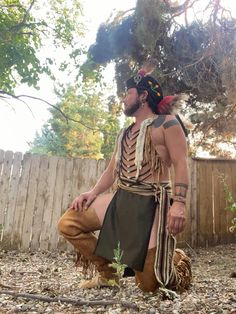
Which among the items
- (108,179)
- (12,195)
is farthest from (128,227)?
(12,195)

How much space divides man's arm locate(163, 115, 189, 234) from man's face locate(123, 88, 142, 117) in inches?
12.7

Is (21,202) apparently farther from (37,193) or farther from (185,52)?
(185,52)

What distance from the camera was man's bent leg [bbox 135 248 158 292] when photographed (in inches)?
93.0

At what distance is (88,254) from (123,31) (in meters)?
4.31

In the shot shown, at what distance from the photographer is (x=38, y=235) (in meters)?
5.20

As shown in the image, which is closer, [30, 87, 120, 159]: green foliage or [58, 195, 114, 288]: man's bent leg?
[58, 195, 114, 288]: man's bent leg

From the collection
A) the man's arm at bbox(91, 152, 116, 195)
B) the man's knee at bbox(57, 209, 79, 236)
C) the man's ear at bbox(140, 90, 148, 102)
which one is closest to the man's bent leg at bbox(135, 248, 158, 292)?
the man's knee at bbox(57, 209, 79, 236)

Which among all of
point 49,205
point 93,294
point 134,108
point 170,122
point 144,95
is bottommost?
point 93,294

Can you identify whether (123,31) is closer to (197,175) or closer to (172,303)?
(197,175)

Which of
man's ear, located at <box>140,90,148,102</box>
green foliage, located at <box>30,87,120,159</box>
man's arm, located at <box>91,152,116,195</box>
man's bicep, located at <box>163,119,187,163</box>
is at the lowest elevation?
man's arm, located at <box>91,152,116,195</box>

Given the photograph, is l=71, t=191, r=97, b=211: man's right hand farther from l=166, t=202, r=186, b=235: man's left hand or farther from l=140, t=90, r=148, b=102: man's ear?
l=140, t=90, r=148, b=102: man's ear

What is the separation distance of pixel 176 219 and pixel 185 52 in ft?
13.6

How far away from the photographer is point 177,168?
7.97 ft

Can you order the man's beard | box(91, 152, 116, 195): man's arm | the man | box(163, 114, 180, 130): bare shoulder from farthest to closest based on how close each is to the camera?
1. box(91, 152, 116, 195): man's arm
2. the man's beard
3. box(163, 114, 180, 130): bare shoulder
4. the man
